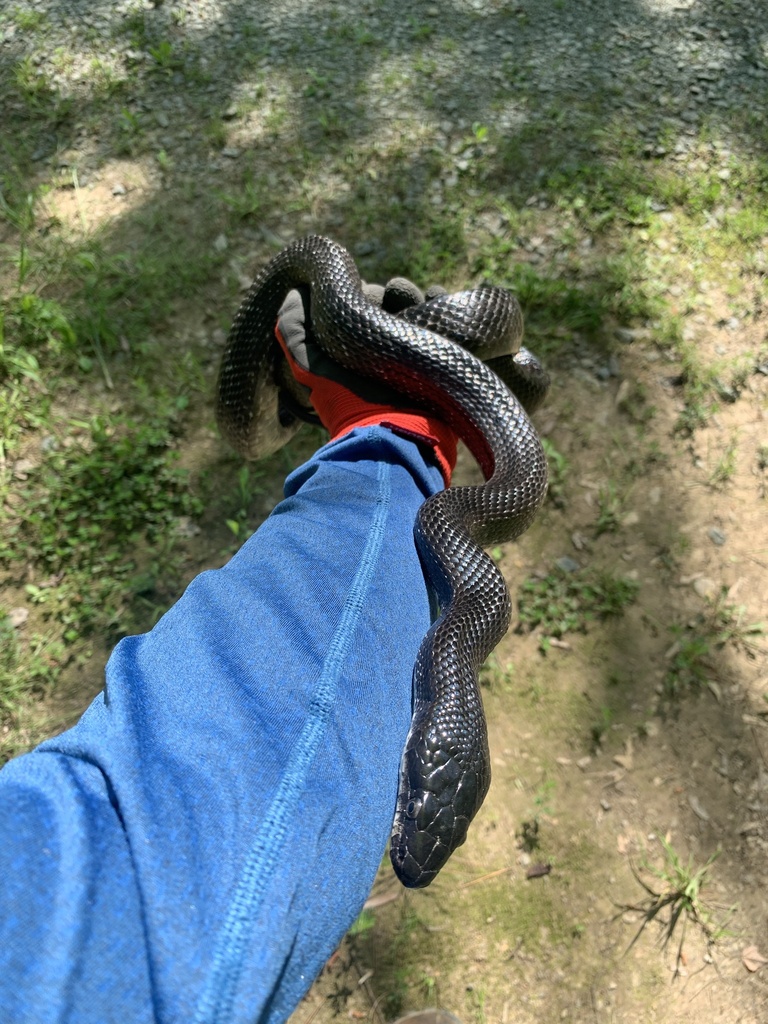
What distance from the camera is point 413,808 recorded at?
69.7 inches

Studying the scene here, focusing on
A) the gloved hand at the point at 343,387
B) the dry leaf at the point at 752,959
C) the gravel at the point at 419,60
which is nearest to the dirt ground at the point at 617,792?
the dry leaf at the point at 752,959

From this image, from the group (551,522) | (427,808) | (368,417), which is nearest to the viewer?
(427,808)

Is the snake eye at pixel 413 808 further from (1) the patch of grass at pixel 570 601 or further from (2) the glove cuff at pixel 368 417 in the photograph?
(1) the patch of grass at pixel 570 601

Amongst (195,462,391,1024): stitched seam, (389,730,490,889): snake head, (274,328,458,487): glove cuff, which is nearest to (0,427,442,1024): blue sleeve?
(195,462,391,1024): stitched seam

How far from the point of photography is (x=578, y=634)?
10.5ft

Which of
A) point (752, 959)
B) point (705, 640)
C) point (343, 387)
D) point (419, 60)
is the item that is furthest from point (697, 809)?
point (419, 60)

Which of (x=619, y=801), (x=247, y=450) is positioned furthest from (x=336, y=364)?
(x=619, y=801)

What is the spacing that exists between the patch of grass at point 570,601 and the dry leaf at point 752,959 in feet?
4.55

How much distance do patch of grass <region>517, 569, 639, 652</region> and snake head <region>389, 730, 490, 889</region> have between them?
1.47m

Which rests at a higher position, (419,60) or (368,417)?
(419,60)

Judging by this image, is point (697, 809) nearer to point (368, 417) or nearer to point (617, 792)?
point (617, 792)

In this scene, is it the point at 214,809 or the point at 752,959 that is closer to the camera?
the point at 214,809

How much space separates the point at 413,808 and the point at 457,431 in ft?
5.15

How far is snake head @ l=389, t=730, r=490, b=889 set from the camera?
1764 mm
